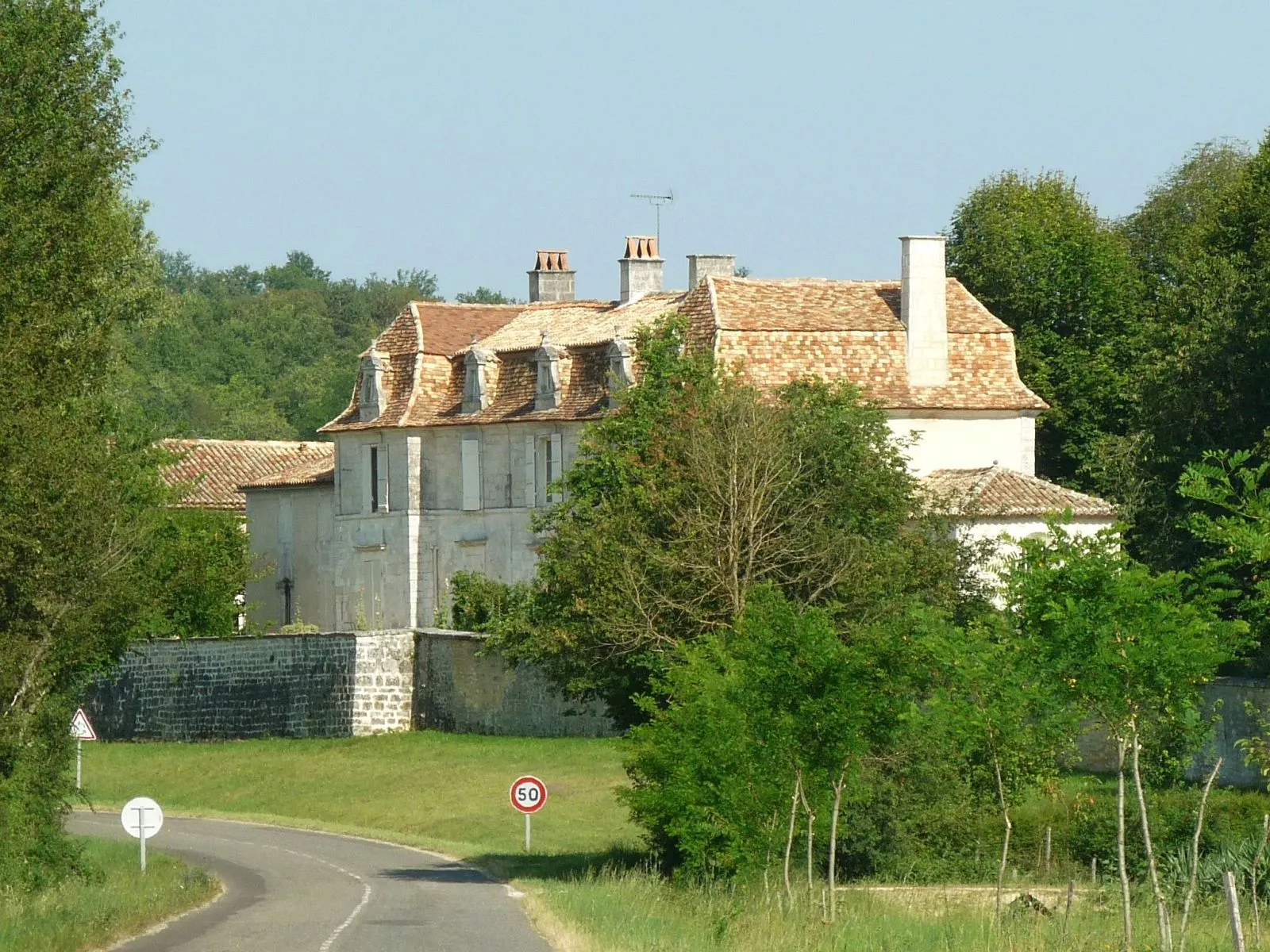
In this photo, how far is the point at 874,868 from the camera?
115 feet

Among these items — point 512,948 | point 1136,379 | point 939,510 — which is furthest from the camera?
point 1136,379

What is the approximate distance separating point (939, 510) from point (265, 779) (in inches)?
680

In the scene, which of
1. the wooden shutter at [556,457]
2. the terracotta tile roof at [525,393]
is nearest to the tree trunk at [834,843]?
the terracotta tile roof at [525,393]

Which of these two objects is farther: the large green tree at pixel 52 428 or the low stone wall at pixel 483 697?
the low stone wall at pixel 483 697

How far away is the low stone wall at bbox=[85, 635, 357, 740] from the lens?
60.2 metres

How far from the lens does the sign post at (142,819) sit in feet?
115

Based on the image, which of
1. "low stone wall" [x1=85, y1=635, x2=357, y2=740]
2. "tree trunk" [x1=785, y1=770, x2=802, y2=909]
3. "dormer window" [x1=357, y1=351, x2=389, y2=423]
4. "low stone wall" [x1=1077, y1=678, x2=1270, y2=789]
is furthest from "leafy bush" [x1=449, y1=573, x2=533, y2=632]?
"tree trunk" [x1=785, y1=770, x2=802, y2=909]

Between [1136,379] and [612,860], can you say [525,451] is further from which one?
[612,860]

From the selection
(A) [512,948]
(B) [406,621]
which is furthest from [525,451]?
(A) [512,948]

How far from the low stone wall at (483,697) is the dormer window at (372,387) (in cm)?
1217

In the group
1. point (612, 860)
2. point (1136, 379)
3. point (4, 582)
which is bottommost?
point (612, 860)

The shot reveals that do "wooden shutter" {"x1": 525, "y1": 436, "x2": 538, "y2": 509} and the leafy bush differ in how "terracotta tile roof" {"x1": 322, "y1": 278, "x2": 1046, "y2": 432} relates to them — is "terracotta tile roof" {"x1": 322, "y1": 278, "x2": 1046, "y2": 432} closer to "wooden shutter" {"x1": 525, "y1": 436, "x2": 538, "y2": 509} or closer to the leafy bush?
"wooden shutter" {"x1": 525, "y1": 436, "x2": 538, "y2": 509}

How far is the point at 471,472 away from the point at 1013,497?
2014 cm

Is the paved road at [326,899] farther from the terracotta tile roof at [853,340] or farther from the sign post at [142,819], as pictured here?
the terracotta tile roof at [853,340]
